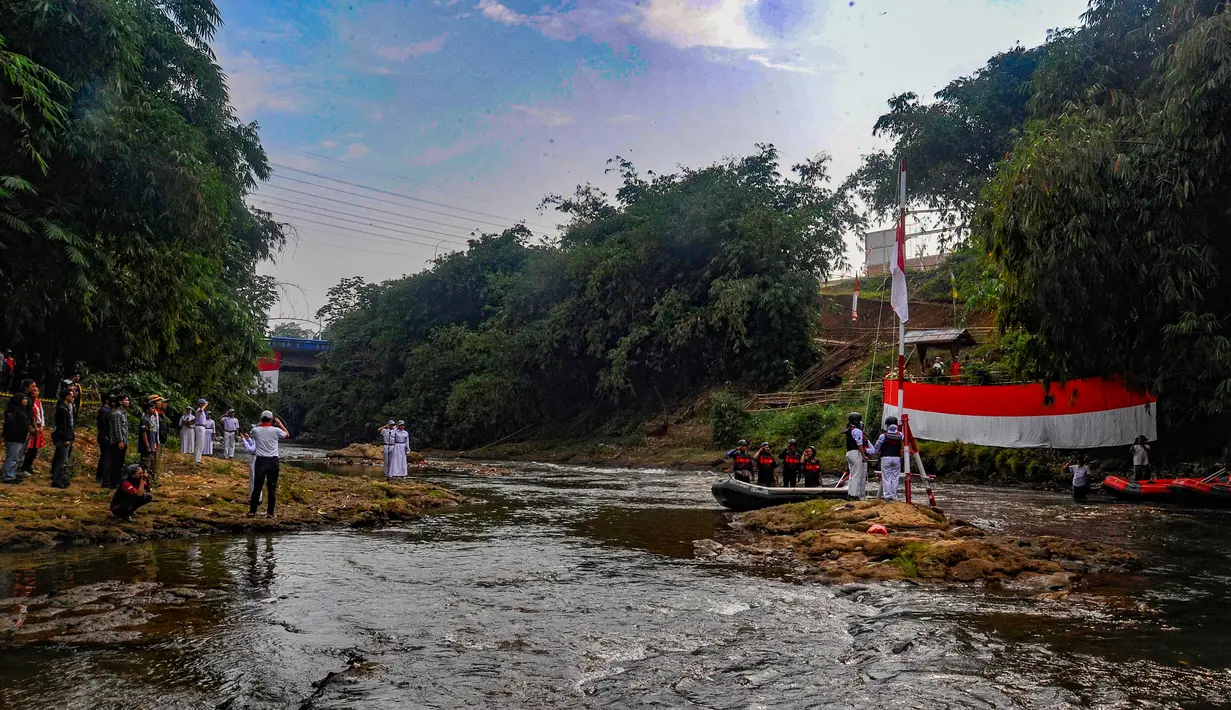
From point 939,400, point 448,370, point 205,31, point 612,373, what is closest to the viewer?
point 205,31

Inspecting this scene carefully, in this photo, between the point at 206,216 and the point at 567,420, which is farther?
the point at 567,420

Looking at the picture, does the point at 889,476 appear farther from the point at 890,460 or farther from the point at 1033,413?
the point at 1033,413

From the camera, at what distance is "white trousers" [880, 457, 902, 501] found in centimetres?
1633

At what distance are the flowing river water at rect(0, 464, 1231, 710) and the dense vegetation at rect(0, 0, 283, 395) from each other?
5589 mm

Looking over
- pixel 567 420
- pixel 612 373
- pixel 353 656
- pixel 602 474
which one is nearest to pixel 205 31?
pixel 602 474

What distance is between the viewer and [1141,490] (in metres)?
20.7

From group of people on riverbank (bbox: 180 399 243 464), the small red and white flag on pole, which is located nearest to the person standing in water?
the small red and white flag on pole

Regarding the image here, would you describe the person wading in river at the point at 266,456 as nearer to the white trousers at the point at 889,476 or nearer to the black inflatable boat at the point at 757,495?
the black inflatable boat at the point at 757,495

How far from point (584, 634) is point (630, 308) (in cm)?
4141

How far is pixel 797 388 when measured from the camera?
42.9 m

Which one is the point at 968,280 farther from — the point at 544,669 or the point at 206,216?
the point at 544,669

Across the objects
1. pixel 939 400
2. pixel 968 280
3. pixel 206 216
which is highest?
pixel 968 280

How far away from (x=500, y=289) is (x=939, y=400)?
36.8m

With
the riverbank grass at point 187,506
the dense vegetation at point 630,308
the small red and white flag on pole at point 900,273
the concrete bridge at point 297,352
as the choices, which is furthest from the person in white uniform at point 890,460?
the concrete bridge at point 297,352
